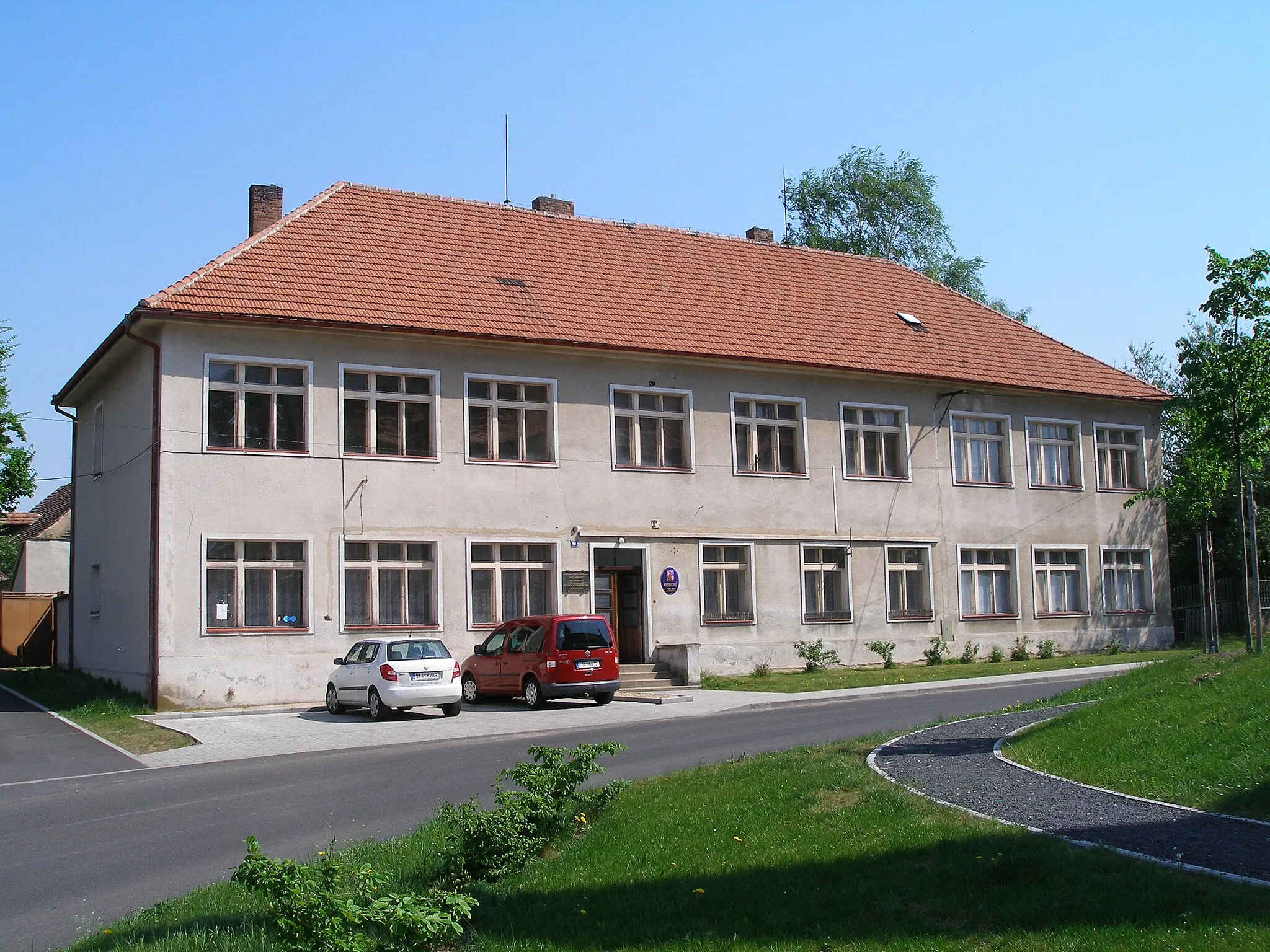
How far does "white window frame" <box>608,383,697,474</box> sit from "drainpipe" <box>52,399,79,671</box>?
14.8 meters

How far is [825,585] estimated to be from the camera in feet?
106

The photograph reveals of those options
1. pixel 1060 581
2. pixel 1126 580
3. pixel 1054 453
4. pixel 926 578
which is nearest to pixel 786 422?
pixel 926 578

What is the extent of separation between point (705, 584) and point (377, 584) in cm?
821

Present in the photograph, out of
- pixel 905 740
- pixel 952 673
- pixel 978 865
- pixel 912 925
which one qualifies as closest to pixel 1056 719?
pixel 905 740

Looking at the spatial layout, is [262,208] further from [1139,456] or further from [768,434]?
[1139,456]

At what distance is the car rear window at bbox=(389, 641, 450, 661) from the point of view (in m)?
22.1

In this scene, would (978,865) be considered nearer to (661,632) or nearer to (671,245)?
(661,632)

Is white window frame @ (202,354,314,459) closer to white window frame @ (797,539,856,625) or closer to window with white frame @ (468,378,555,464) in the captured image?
window with white frame @ (468,378,555,464)

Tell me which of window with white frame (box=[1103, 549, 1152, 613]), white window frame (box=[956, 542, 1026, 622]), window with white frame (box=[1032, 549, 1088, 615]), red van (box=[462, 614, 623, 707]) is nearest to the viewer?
red van (box=[462, 614, 623, 707])

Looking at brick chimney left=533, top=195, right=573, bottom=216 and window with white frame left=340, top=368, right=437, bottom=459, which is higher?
brick chimney left=533, top=195, right=573, bottom=216

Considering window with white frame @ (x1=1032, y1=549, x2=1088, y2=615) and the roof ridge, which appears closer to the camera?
the roof ridge

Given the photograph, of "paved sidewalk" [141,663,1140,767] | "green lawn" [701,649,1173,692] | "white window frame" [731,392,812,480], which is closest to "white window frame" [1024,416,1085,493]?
"green lawn" [701,649,1173,692]

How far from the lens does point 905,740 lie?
530 inches

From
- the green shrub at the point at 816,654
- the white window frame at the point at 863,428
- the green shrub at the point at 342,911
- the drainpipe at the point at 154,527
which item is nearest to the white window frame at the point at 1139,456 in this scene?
the white window frame at the point at 863,428
